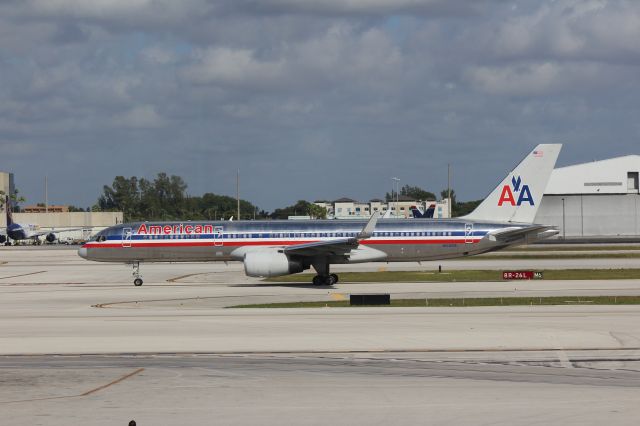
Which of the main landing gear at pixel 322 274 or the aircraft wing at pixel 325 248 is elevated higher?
the aircraft wing at pixel 325 248

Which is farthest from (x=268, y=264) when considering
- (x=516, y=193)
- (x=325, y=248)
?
(x=516, y=193)

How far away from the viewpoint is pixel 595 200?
449 feet

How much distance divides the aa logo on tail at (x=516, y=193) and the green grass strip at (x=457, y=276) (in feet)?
16.3

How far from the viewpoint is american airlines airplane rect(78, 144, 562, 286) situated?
5362 centimetres

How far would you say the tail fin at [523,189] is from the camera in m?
55.8

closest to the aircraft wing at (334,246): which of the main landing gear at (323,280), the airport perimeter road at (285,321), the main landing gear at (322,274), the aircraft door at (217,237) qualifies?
the main landing gear at (322,274)

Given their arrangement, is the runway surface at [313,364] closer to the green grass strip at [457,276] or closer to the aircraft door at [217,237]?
the aircraft door at [217,237]

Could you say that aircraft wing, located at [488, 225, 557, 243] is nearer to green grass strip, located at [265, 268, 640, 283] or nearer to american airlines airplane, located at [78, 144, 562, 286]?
american airlines airplane, located at [78, 144, 562, 286]

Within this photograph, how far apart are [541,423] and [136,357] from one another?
498 inches

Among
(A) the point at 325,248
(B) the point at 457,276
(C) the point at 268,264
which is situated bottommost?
(B) the point at 457,276

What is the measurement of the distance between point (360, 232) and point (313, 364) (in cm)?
Answer: 2909

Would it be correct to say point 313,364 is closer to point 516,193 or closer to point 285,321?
point 285,321

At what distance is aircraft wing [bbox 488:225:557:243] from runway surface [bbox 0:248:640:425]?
→ 35.5 ft

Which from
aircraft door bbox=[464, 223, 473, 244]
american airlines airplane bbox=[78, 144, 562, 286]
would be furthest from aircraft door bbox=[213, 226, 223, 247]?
aircraft door bbox=[464, 223, 473, 244]
